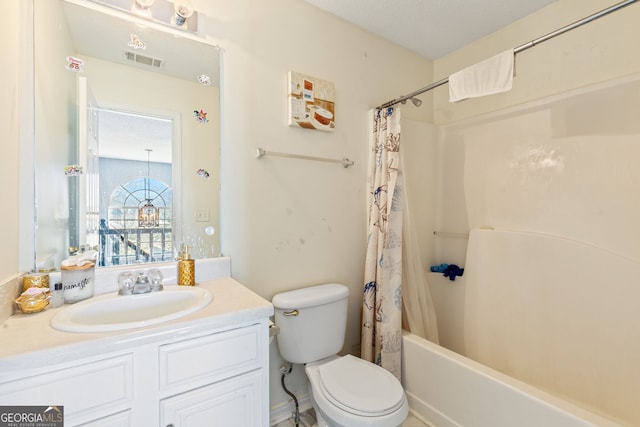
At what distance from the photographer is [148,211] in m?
1.32

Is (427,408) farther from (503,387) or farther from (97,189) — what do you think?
(97,189)

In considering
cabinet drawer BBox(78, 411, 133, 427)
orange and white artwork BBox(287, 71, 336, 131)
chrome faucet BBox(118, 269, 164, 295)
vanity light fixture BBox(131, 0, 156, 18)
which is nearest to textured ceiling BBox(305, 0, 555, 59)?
orange and white artwork BBox(287, 71, 336, 131)

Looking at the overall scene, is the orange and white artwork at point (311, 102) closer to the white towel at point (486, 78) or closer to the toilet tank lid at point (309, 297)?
the white towel at point (486, 78)

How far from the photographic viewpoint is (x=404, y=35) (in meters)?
2.04

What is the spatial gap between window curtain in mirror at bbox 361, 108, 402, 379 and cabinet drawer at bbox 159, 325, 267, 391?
939mm

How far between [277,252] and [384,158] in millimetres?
882

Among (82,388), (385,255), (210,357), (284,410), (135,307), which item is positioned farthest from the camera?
(385,255)

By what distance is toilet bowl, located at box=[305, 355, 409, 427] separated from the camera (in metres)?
1.14

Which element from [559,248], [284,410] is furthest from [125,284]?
[559,248]

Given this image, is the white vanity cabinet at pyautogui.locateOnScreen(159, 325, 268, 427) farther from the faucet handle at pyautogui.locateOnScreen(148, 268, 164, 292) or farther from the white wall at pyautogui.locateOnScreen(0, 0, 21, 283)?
the white wall at pyautogui.locateOnScreen(0, 0, 21, 283)

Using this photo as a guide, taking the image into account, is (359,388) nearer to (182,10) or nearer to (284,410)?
(284,410)

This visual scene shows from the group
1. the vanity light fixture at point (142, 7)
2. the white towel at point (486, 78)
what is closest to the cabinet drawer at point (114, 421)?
the vanity light fixture at point (142, 7)

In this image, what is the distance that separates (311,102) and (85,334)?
1.47m

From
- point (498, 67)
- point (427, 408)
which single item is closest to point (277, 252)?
point (427, 408)
